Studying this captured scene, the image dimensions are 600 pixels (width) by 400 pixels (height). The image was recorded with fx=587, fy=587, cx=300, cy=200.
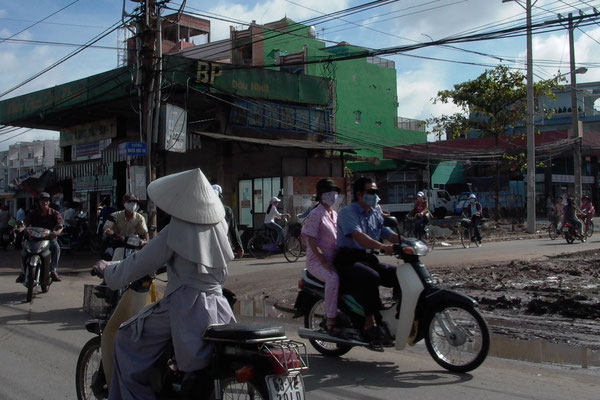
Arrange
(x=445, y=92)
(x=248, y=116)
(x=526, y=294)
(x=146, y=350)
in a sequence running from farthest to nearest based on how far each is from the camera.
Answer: (x=445, y=92) → (x=248, y=116) → (x=526, y=294) → (x=146, y=350)

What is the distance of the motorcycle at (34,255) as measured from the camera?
9.95 metres

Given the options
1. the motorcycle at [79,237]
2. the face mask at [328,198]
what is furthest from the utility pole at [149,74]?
the face mask at [328,198]

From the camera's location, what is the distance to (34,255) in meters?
10.0

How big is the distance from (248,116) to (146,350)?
18.7 meters

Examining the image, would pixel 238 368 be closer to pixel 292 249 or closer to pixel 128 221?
pixel 128 221

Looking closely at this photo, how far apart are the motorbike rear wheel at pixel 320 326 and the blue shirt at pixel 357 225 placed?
82 cm

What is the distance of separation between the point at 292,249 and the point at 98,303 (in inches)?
451

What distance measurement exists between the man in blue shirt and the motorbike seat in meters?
2.48

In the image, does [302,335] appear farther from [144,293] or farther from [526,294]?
[526,294]

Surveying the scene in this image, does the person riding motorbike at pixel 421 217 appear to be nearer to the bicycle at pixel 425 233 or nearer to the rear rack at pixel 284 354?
the bicycle at pixel 425 233

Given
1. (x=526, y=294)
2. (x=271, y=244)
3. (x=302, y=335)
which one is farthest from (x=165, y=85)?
(x=302, y=335)

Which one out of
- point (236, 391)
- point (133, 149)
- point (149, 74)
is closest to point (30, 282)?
point (133, 149)

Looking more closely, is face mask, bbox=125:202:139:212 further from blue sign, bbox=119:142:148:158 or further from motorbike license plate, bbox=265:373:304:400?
motorbike license plate, bbox=265:373:304:400

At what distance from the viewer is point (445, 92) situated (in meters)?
31.5
